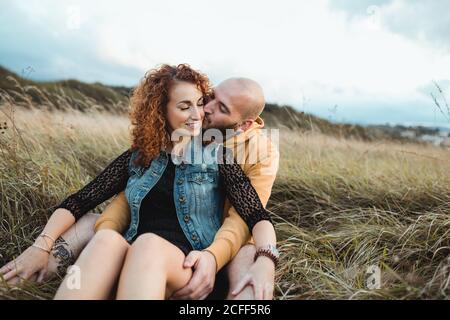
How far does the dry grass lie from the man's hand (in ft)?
1.55

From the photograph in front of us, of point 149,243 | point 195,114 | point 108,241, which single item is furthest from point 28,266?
point 195,114

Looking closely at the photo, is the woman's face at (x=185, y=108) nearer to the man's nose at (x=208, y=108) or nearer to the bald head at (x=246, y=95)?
the man's nose at (x=208, y=108)

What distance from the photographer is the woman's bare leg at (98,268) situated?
1.94 m

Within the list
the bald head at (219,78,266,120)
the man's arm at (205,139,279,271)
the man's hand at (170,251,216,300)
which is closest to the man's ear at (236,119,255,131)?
the bald head at (219,78,266,120)

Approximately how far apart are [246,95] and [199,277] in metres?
1.10

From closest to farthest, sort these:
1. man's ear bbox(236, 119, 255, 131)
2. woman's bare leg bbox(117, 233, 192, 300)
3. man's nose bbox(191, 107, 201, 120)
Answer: woman's bare leg bbox(117, 233, 192, 300), man's nose bbox(191, 107, 201, 120), man's ear bbox(236, 119, 255, 131)

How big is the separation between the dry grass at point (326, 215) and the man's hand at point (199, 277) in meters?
0.47

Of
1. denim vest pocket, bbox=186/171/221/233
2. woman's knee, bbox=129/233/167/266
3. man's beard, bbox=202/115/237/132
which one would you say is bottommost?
woman's knee, bbox=129/233/167/266

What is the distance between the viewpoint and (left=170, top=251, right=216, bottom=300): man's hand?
2125mm

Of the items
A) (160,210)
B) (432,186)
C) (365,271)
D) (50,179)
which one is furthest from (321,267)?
(50,179)

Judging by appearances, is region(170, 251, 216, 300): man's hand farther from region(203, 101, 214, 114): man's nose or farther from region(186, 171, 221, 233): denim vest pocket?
region(203, 101, 214, 114): man's nose

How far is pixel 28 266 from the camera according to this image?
2.49m

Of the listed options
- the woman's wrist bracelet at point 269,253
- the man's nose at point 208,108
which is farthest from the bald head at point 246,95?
the woman's wrist bracelet at point 269,253
